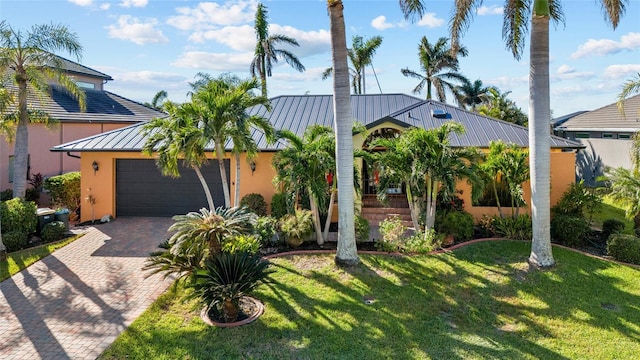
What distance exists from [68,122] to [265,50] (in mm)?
15086

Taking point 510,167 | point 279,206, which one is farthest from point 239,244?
point 510,167

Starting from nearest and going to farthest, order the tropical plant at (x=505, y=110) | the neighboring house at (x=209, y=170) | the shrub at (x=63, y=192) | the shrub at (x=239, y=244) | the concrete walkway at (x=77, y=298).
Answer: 1. the concrete walkway at (x=77, y=298)
2. the shrub at (x=239, y=244)
3. the neighboring house at (x=209, y=170)
4. the shrub at (x=63, y=192)
5. the tropical plant at (x=505, y=110)

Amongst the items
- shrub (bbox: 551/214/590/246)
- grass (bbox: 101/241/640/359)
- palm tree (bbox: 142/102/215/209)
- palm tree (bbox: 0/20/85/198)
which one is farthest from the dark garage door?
shrub (bbox: 551/214/590/246)

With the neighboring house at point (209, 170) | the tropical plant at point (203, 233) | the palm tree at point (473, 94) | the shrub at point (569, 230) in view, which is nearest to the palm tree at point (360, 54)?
the palm tree at point (473, 94)

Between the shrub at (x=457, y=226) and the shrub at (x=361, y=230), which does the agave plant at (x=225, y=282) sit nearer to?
the shrub at (x=361, y=230)

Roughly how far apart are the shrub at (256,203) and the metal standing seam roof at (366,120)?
1.86 m

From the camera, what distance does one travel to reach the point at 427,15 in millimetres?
11305

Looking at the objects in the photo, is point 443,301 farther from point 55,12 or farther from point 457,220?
point 55,12

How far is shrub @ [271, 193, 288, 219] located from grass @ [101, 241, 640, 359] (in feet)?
10.4

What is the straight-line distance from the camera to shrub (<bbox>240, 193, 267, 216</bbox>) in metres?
15.3

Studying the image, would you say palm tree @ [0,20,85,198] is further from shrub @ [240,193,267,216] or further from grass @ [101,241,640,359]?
grass @ [101,241,640,359]

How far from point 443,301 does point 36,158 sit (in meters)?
20.7

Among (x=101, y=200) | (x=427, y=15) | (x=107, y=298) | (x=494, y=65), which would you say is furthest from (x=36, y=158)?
(x=494, y=65)

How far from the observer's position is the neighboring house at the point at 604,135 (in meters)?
24.1
